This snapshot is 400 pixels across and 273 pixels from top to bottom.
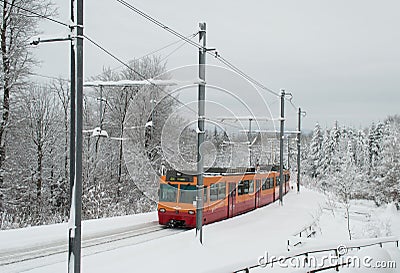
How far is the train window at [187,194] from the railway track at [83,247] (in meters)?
1.21

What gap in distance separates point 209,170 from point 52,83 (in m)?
13.8

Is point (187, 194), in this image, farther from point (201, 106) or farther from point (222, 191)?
point (201, 106)

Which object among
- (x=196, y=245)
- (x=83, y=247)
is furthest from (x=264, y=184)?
(x=83, y=247)

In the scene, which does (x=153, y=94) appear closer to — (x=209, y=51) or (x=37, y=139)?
(x=37, y=139)

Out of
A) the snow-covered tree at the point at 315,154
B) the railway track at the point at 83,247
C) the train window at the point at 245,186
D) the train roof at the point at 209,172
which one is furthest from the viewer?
the snow-covered tree at the point at 315,154

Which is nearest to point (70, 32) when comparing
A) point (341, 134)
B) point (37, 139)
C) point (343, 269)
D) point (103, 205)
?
point (343, 269)

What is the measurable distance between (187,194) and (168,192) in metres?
0.89

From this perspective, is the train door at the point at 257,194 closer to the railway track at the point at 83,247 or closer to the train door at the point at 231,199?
the train door at the point at 231,199

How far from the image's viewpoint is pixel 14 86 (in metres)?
19.3

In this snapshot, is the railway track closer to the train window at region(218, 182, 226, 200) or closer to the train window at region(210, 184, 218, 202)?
the train window at region(210, 184, 218, 202)

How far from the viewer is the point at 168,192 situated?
17.5m

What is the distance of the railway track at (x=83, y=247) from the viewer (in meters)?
10.3

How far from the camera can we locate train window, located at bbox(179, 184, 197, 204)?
55.7 feet

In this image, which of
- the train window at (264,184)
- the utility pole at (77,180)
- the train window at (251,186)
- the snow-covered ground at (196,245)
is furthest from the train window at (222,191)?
the utility pole at (77,180)
